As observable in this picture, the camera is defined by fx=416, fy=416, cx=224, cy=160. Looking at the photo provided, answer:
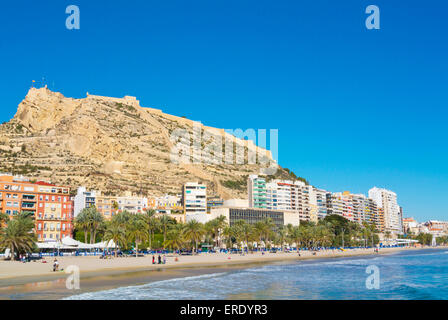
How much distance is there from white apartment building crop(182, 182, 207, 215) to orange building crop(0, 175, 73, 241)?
158ft

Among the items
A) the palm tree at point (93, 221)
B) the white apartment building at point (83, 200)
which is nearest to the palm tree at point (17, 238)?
the palm tree at point (93, 221)

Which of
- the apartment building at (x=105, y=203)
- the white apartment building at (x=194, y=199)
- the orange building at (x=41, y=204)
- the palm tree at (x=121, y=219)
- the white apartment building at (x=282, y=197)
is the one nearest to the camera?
the palm tree at (x=121, y=219)

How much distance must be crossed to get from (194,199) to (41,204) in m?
57.5

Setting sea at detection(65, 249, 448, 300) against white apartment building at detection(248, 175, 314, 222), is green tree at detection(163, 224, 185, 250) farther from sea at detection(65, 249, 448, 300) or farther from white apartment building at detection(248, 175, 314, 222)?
white apartment building at detection(248, 175, 314, 222)

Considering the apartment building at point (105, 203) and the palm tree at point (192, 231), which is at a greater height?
the apartment building at point (105, 203)

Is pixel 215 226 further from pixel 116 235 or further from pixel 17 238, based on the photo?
pixel 17 238

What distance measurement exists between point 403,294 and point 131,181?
475ft

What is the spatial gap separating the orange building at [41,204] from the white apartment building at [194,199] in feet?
158

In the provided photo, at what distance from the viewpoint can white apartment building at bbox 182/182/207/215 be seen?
144 meters

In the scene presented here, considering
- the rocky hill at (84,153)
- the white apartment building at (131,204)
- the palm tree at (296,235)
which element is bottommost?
the palm tree at (296,235)

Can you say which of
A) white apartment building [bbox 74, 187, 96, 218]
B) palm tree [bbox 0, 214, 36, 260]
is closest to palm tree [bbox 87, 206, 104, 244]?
white apartment building [bbox 74, 187, 96, 218]

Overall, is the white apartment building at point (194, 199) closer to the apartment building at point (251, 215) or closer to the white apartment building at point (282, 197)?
the apartment building at point (251, 215)

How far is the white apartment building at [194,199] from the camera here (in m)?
144

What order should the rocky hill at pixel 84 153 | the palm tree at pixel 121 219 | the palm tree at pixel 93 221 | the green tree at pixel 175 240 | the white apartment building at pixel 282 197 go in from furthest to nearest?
the white apartment building at pixel 282 197, the rocky hill at pixel 84 153, the palm tree at pixel 93 221, the green tree at pixel 175 240, the palm tree at pixel 121 219
